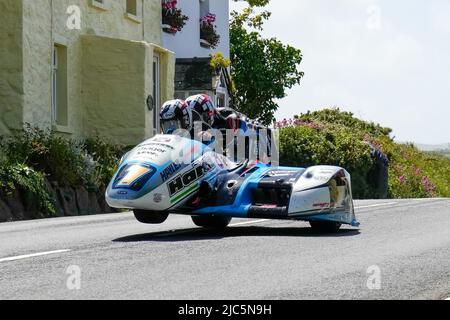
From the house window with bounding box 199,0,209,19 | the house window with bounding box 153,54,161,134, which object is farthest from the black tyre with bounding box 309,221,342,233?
the house window with bounding box 199,0,209,19

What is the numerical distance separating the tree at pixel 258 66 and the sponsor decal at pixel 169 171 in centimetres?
3079

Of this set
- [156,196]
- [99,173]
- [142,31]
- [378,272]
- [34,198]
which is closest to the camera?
[378,272]

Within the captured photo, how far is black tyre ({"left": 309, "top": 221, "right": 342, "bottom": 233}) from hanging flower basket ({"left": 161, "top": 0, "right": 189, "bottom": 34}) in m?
19.0

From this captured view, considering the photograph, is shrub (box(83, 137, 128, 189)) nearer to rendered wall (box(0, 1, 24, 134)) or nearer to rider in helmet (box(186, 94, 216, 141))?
rendered wall (box(0, 1, 24, 134))

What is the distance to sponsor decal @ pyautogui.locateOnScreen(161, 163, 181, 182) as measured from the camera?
11.2m

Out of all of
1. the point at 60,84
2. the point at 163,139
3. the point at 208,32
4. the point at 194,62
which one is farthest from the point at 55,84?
the point at 163,139

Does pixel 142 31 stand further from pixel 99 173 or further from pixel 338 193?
pixel 338 193

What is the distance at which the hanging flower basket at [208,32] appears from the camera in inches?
1363

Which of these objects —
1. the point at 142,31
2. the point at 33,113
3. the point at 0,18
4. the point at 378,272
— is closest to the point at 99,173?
the point at 33,113

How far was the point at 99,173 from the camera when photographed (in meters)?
21.1

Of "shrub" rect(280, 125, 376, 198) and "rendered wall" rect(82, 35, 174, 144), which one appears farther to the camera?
"shrub" rect(280, 125, 376, 198)

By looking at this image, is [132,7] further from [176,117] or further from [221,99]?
[176,117]

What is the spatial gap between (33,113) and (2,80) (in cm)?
99

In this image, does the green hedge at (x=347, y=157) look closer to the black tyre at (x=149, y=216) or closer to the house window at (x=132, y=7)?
the house window at (x=132, y=7)
